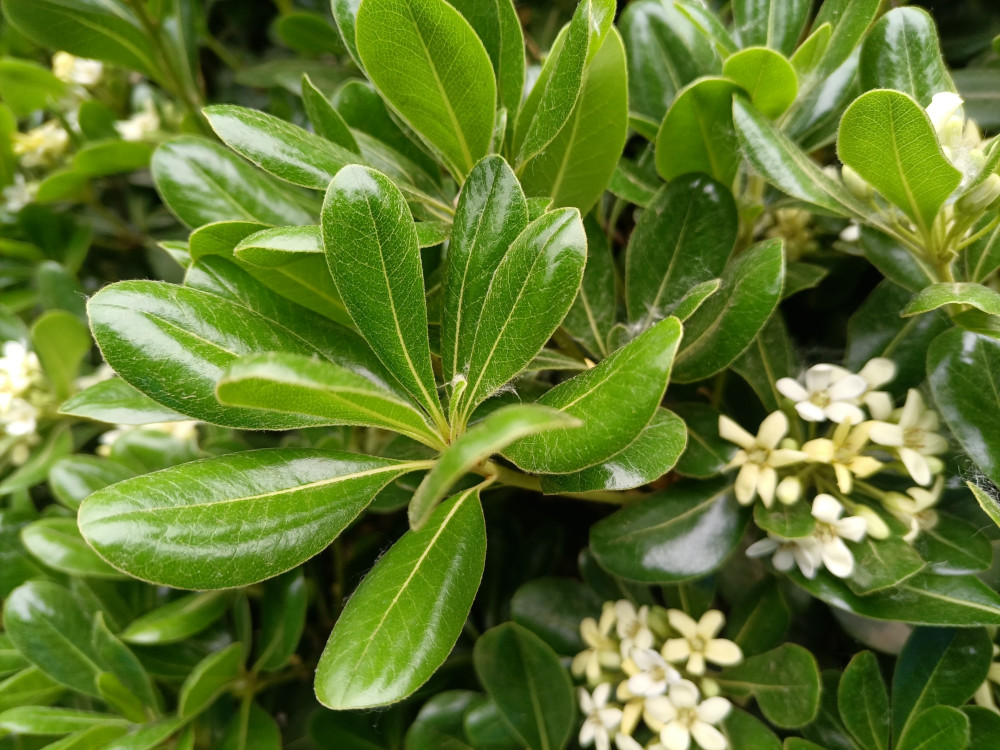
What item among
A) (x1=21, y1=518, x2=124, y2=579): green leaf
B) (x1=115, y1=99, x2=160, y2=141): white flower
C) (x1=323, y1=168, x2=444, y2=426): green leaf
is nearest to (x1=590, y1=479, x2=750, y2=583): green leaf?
(x1=323, y1=168, x2=444, y2=426): green leaf

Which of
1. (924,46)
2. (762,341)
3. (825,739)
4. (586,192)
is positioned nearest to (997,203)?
(924,46)

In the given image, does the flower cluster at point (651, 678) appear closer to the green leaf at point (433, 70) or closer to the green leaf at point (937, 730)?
the green leaf at point (937, 730)

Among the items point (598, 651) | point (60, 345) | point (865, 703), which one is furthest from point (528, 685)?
point (60, 345)

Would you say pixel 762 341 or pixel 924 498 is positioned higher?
pixel 762 341

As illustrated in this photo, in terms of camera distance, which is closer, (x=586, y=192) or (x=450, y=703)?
(x=586, y=192)

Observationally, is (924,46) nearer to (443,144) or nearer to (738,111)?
(738,111)

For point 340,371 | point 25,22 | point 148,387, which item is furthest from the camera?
point 25,22
